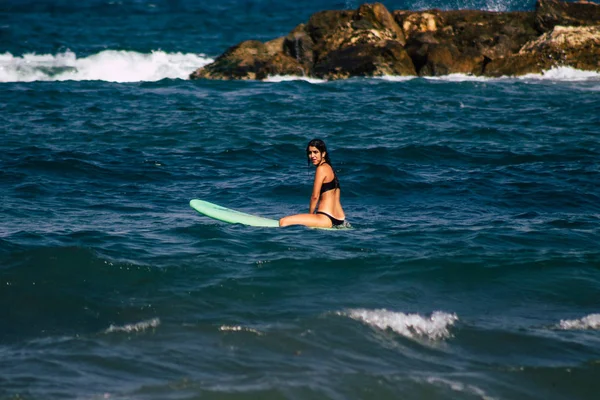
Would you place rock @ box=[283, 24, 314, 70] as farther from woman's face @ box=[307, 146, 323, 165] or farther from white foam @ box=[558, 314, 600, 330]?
white foam @ box=[558, 314, 600, 330]

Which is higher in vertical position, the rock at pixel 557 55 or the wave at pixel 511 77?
the rock at pixel 557 55

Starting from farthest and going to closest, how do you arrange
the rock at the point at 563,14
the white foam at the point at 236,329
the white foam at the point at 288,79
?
the rock at the point at 563,14 < the white foam at the point at 288,79 < the white foam at the point at 236,329

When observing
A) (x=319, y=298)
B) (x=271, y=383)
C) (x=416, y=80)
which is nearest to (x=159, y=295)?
(x=319, y=298)

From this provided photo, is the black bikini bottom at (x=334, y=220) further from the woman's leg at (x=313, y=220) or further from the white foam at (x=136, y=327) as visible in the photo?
the white foam at (x=136, y=327)

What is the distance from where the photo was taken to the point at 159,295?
26.3 ft

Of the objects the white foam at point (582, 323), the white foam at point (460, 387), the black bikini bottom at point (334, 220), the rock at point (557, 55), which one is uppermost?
the rock at point (557, 55)

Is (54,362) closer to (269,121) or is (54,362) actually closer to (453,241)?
Answer: (453,241)

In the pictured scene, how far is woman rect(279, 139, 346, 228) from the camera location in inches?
420

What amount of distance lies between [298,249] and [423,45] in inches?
652

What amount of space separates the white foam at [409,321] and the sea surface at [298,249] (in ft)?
0.10

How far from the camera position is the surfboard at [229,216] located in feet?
35.1

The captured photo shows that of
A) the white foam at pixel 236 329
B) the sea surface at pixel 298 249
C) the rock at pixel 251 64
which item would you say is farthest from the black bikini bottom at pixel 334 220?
the rock at pixel 251 64

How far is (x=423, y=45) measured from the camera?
24703mm

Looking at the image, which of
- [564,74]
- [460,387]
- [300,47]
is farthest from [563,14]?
[460,387]
